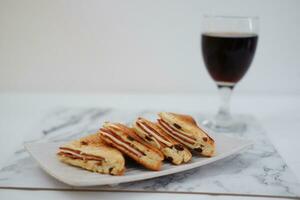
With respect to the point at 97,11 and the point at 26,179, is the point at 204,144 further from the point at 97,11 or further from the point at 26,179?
the point at 97,11

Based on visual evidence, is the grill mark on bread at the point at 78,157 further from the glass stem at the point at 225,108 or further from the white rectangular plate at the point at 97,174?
the glass stem at the point at 225,108

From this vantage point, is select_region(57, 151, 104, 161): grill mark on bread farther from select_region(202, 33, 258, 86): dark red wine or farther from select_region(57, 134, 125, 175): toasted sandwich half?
select_region(202, 33, 258, 86): dark red wine

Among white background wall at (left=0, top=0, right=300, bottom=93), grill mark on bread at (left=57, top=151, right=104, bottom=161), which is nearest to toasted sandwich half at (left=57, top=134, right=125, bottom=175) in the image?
grill mark on bread at (left=57, top=151, right=104, bottom=161)

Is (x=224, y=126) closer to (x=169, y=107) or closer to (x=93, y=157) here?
(x=169, y=107)

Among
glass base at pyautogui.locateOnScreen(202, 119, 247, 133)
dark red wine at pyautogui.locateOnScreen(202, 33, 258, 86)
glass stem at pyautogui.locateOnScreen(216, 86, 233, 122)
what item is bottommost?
glass base at pyautogui.locateOnScreen(202, 119, 247, 133)

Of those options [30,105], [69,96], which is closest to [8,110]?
[30,105]

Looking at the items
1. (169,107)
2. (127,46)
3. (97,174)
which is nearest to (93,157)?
(97,174)
